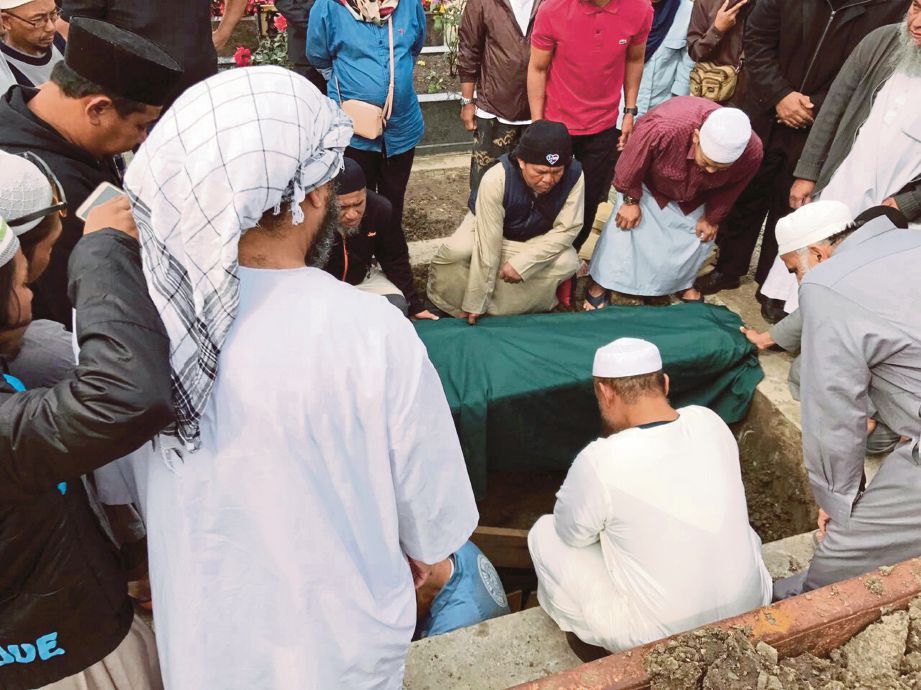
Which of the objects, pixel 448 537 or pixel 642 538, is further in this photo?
pixel 642 538

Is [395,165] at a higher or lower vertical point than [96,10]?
lower

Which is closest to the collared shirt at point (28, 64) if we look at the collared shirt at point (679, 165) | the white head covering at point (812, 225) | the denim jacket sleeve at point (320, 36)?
the denim jacket sleeve at point (320, 36)

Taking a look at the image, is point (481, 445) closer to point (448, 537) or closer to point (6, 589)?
point (448, 537)

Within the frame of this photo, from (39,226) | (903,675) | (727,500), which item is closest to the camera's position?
(39,226)

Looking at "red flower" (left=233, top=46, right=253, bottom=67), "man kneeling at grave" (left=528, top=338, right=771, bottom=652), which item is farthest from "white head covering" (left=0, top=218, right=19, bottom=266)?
"red flower" (left=233, top=46, right=253, bottom=67)

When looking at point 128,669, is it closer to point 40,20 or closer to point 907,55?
point 40,20

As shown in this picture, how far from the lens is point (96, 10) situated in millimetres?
2982

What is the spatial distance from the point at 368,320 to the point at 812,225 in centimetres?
217

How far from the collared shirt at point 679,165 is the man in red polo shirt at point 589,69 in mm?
506

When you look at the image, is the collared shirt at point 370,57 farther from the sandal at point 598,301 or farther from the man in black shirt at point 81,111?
the man in black shirt at point 81,111

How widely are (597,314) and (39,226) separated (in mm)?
2626

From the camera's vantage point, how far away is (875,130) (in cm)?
323

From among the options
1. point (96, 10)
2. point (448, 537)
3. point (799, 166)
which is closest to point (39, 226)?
point (448, 537)

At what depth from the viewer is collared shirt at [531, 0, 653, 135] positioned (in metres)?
3.76
